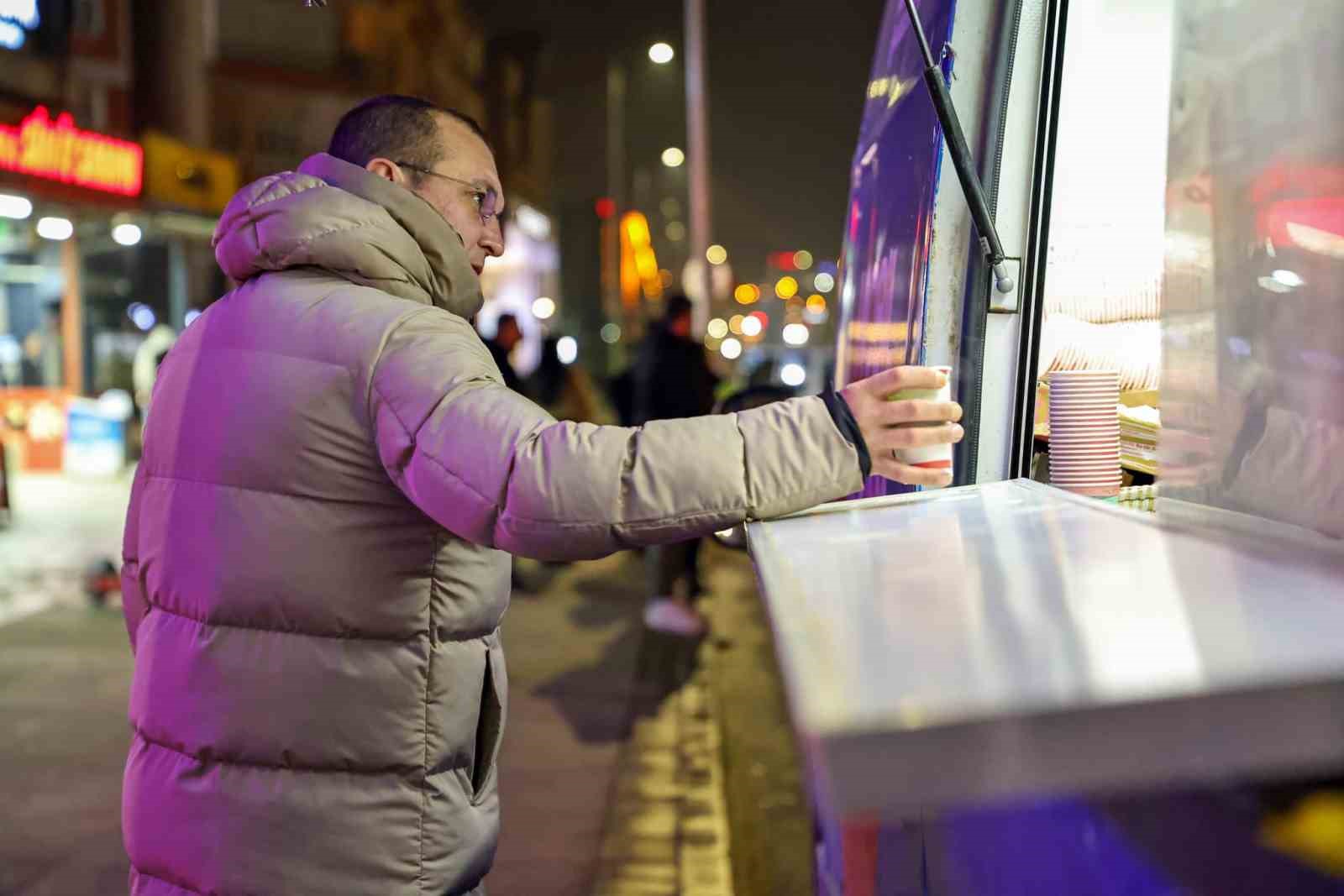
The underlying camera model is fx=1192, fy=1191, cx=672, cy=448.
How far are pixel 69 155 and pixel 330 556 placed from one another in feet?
49.4

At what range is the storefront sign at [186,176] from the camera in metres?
16.8

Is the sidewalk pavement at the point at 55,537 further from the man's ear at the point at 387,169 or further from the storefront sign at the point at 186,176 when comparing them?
the man's ear at the point at 387,169

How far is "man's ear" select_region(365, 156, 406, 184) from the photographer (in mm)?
2178

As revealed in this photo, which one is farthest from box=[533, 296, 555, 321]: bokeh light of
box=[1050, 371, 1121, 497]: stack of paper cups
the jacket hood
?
the jacket hood

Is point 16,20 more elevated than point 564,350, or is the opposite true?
point 16,20

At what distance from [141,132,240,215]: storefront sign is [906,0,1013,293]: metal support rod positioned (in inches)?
604

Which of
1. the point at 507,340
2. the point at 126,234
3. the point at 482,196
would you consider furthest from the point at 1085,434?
the point at 126,234

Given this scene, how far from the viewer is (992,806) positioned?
1428 mm

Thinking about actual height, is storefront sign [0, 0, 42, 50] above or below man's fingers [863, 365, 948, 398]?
above

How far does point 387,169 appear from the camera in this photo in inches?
85.7

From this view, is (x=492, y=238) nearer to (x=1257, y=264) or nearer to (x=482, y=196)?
(x=482, y=196)

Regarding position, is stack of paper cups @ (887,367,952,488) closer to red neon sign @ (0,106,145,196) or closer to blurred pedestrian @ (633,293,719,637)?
blurred pedestrian @ (633,293,719,637)

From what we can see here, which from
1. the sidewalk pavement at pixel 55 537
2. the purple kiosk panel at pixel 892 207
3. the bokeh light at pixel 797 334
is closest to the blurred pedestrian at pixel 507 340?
the sidewalk pavement at pixel 55 537

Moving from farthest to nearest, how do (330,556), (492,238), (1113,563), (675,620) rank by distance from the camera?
(675,620), (492,238), (330,556), (1113,563)
